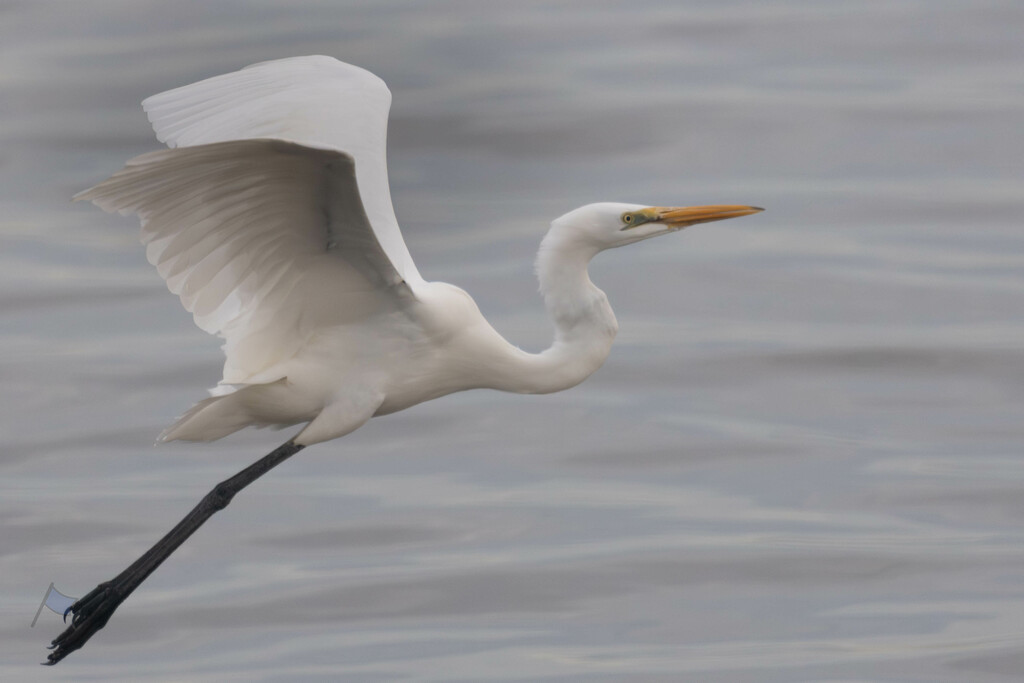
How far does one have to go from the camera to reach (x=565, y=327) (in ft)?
24.3

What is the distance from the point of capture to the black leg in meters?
7.40

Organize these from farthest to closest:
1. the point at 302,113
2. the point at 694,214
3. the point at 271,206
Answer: the point at 694,214 → the point at 302,113 → the point at 271,206

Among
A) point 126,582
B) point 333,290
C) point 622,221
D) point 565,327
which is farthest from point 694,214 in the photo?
point 126,582

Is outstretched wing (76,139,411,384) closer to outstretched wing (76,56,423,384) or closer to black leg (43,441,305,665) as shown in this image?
outstretched wing (76,56,423,384)

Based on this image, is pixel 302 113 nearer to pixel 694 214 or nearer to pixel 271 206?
pixel 271 206

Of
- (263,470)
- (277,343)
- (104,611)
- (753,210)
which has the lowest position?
(104,611)

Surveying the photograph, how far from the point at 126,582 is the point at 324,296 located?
5.57 ft

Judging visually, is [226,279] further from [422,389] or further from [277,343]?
[422,389]

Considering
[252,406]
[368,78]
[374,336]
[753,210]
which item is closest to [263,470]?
[252,406]

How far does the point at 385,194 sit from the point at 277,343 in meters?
0.84

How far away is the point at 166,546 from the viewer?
7.38m

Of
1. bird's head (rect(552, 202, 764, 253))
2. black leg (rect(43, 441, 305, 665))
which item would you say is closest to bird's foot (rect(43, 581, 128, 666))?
black leg (rect(43, 441, 305, 665))

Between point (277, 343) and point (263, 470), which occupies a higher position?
point (277, 343)

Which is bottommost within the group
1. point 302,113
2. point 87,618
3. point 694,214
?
point 87,618
